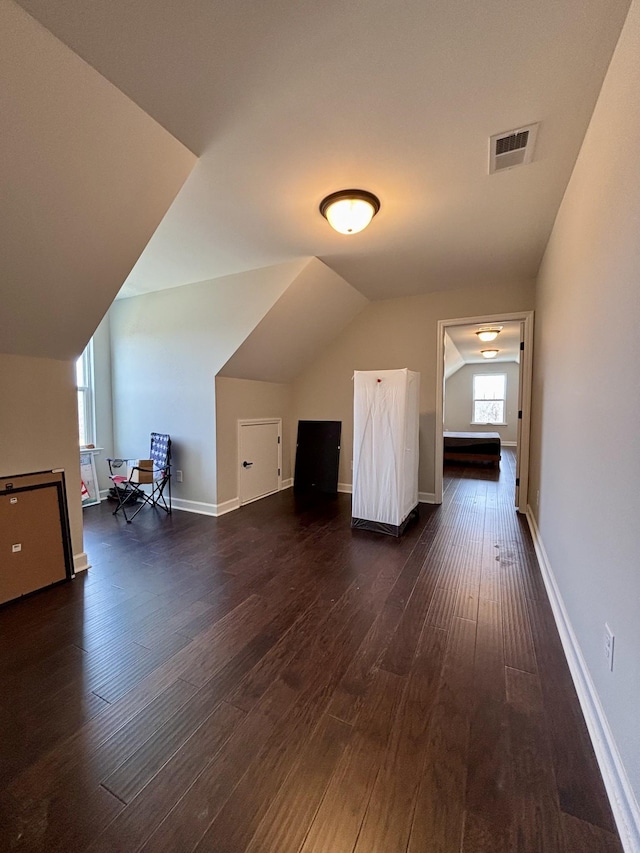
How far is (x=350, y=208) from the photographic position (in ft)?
7.57

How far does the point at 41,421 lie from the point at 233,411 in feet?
6.51

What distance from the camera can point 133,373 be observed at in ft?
14.8

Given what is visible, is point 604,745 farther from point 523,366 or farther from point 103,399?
point 103,399

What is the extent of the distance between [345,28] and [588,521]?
2.29m

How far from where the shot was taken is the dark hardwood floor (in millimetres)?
1047

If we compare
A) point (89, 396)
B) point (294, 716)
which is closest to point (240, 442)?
point (89, 396)

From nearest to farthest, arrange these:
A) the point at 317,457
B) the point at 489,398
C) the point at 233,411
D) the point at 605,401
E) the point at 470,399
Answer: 1. the point at 605,401
2. the point at 233,411
3. the point at 317,457
4. the point at 489,398
5. the point at 470,399

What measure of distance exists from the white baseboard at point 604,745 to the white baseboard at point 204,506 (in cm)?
330

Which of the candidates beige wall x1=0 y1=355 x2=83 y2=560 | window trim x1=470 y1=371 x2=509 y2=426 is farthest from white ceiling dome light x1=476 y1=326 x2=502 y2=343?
beige wall x1=0 y1=355 x2=83 y2=560

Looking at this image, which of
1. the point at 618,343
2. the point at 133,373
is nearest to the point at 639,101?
the point at 618,343

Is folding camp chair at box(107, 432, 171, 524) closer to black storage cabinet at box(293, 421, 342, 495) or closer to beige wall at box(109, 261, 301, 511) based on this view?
beige wall at box(109, 261, 301, 511)

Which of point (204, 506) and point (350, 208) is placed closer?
point (350, 208)

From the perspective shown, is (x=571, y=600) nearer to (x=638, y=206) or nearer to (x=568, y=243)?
(x=638, y=206)

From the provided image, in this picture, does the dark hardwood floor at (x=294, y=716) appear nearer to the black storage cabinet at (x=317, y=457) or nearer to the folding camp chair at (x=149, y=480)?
the folding camp chair at (x=149, y=480)
